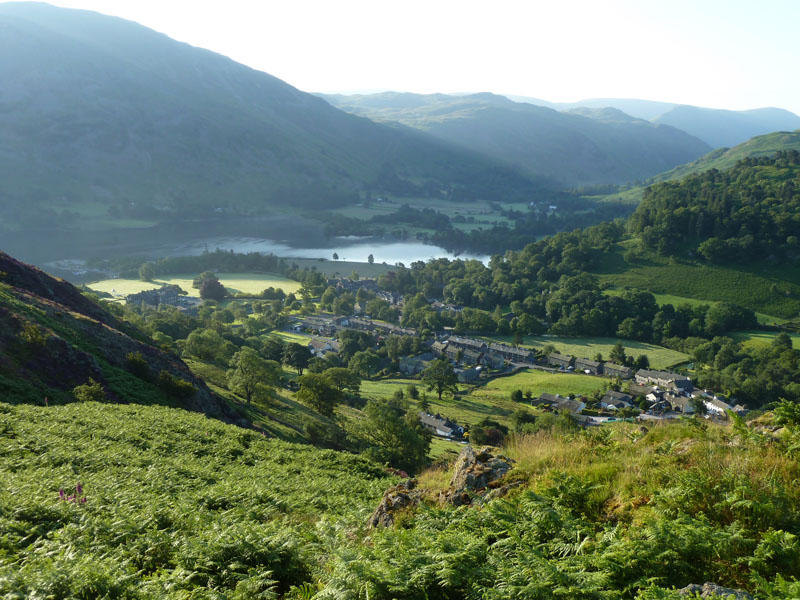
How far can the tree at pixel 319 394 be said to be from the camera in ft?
140

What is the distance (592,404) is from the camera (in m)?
63.8

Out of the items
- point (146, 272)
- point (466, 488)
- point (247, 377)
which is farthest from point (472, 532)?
point (146, 272)

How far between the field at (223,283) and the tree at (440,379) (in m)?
69.0

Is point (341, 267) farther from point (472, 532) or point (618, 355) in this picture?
point (472, 532)

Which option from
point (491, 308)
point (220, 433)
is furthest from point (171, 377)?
point (491, 308)

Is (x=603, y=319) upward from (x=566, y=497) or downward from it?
downward

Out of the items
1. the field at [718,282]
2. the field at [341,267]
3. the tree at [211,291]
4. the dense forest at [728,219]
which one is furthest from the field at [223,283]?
the dense forest at [728,219]

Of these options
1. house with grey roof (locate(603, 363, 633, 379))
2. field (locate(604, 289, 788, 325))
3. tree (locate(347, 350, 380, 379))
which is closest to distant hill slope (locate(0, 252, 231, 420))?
tree (locate(347, 350, 380, 379))

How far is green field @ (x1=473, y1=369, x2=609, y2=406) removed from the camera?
6894cm

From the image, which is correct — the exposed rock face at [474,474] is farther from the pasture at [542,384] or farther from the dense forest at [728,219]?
the dense forest at [728,219]

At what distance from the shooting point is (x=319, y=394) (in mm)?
42750

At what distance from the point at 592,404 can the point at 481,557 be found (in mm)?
63432

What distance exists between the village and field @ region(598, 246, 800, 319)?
41.7 m

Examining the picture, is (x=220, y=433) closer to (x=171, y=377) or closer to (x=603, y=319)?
(x=171, y=377)
